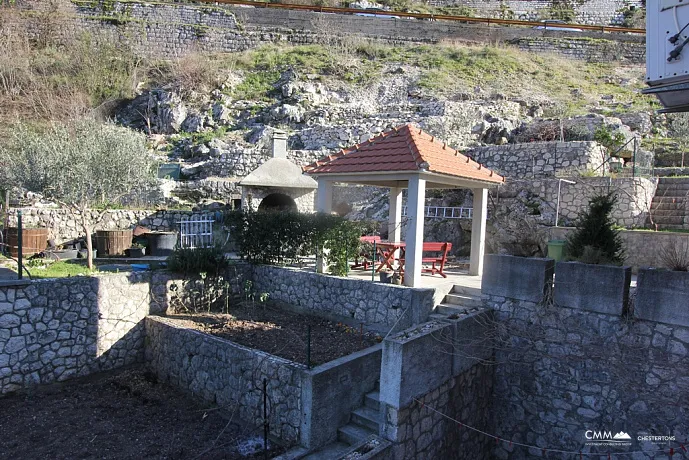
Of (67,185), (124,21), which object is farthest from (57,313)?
(124,21)

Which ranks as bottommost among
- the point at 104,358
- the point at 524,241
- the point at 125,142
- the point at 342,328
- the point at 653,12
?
the point at 104,358

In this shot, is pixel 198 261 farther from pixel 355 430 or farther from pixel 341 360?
pixel 355 430

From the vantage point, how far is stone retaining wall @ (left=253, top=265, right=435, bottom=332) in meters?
7.09

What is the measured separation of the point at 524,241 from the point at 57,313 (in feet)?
33.1

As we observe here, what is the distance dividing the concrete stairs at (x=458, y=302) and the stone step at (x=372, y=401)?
5.54 feet

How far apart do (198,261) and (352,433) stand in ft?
17.2

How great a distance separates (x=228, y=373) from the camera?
6.56 m

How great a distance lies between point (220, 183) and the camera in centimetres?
1720

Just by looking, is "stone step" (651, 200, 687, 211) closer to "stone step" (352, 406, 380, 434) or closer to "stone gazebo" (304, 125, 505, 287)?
"stone gazebo" (304, 125, 505, 287)

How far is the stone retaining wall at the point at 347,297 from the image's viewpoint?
7090 mm

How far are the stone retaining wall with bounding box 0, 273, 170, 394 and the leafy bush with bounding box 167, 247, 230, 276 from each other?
509 mm

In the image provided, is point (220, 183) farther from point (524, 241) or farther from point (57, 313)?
point (524, 241)

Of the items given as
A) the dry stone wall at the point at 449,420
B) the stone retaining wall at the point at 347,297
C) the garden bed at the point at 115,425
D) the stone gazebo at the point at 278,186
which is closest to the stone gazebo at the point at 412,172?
the stone retaining wall at the point at 347,297

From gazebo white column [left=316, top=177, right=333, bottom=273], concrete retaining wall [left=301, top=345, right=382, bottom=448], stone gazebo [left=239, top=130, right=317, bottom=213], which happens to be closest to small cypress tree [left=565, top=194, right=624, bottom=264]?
concrete retaining wall [left=301, top=345, right=382, bottom=448]
